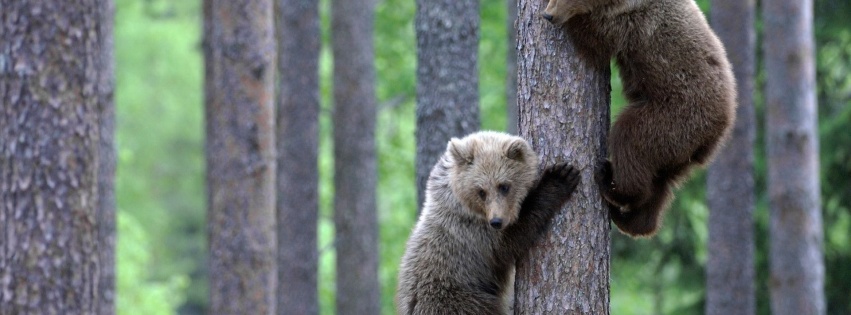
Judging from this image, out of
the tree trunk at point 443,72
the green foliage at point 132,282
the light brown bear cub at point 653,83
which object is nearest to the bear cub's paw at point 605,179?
the light brown bear cub at point 653,83

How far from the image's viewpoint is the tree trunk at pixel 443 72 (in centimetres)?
865

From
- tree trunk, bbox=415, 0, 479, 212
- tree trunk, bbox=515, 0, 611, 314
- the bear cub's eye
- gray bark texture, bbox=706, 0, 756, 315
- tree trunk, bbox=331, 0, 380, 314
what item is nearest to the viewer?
tree trunk, bbox=515, 0, 611, 314

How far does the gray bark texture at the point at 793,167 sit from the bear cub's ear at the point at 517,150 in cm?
675

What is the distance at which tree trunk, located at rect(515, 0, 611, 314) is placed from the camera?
527cm

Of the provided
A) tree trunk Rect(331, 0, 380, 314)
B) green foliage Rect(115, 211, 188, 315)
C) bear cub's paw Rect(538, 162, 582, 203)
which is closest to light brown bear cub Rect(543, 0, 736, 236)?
bear cub's paw Rect(538, 162, 582, 203)

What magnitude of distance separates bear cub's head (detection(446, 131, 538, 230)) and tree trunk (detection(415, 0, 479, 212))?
2460 mm

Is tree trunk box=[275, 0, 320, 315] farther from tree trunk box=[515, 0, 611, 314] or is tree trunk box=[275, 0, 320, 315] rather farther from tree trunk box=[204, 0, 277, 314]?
tree trunk box=[515, 0, 611, 314]

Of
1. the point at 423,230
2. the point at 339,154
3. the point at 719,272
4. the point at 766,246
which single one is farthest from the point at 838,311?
the point at 423,230

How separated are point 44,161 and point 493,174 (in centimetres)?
286

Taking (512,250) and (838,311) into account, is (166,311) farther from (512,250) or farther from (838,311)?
(512,250)

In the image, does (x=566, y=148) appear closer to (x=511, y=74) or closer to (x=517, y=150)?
(x=517, y=150)

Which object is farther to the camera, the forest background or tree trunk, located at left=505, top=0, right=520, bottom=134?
the forest background

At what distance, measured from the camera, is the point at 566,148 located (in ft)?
17.7

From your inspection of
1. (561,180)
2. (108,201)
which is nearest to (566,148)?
(561,180)
